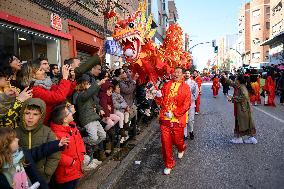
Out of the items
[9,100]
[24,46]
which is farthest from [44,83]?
[24,46]

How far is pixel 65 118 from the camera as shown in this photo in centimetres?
441

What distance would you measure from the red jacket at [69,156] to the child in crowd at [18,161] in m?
0.57

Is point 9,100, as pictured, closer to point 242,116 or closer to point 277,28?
point 242,116

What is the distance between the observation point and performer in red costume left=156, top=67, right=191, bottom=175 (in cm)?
633

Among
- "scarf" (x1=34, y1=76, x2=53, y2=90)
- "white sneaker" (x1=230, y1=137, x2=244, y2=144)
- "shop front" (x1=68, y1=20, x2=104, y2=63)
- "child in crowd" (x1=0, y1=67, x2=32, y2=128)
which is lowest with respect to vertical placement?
"white sneaker" (x1=230, y1=137, x2=244, y2=144)

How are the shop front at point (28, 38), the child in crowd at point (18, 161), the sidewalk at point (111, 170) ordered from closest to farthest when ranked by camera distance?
the child in crowd at point (18, 161), the sidewalk at point (111, 170), the shop front at point (28, 38)

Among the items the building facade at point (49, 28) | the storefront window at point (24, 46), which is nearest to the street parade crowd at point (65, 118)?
the building facade at point (49, 28)

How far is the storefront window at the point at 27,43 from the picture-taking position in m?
8.71

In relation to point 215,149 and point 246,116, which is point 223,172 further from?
point 246,116

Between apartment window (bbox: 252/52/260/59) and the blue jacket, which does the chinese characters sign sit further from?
apartment window (bbox: 252/52/260/59)

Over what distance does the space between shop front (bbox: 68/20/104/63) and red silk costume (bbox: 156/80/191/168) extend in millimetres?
6169

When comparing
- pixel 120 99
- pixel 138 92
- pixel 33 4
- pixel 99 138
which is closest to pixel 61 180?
pixel 99 138

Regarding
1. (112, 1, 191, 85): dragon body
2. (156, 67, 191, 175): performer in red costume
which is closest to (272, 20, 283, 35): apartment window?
(112, 1, 191, 85): dragon body

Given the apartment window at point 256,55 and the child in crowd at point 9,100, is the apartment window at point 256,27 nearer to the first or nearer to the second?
the apartment window at point 256,55
